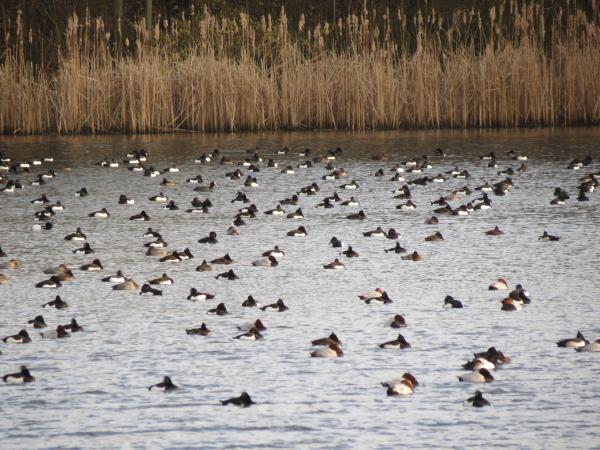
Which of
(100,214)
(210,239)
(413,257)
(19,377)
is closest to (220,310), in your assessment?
(19,377)

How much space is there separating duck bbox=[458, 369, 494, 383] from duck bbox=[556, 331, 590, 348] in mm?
1357

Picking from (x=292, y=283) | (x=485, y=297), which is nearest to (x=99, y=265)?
(x=292, y=283)

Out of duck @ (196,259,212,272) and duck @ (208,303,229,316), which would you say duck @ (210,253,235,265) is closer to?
duck @ (196,259,212,272)

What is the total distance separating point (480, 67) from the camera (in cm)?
3231

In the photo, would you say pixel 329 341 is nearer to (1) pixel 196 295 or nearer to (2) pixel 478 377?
(2) pixel 478 377

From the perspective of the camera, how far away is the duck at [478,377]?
1187cm

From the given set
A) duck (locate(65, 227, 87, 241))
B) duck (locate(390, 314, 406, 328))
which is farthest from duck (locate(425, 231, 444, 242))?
duck (locate(390, 314, 406, 328))

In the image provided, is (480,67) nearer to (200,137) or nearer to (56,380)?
(200,137)

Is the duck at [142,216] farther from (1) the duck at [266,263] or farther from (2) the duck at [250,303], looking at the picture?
(2) the duck at [250,303]

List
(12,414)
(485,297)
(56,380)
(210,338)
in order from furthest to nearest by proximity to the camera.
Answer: (485,297) < (210,338) < (56,380) < (12,414)

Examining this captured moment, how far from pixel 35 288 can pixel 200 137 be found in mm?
17297

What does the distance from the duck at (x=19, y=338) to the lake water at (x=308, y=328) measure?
0.11 m

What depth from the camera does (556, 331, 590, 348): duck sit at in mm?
12898

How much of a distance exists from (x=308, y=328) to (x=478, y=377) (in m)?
2.71
